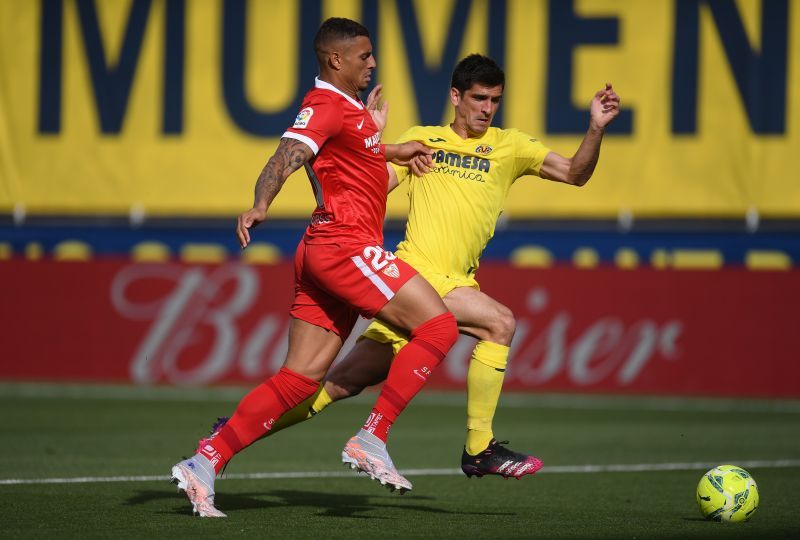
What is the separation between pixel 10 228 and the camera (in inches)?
702

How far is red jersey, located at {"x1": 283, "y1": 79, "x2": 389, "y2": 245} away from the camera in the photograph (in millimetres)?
7043

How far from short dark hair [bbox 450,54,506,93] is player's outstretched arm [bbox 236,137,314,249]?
4.85 ft

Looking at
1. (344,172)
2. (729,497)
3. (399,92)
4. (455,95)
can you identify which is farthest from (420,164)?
(399,92)

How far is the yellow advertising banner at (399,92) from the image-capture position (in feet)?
56.4

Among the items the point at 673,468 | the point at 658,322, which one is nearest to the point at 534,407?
the point at 658,322

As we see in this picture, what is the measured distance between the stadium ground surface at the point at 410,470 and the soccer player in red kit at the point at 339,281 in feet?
1.60

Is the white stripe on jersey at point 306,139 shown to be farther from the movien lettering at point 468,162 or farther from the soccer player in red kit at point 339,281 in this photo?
the movien lettering at point 468,162

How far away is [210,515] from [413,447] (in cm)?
454

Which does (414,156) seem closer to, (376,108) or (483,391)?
(376,108)

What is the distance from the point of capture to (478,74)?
7.97 m

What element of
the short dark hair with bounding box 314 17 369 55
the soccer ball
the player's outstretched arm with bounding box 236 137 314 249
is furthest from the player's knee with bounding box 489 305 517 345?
the short dark hair with bounding box 314 17 369 55

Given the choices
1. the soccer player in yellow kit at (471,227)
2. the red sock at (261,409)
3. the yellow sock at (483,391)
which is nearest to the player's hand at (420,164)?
the soccer player in yellow kit at (471,227)

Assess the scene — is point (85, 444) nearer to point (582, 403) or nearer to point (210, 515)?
point (210, 515)

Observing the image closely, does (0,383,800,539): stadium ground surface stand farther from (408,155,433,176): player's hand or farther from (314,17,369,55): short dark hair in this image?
(314,17,369,55): short dark hair
